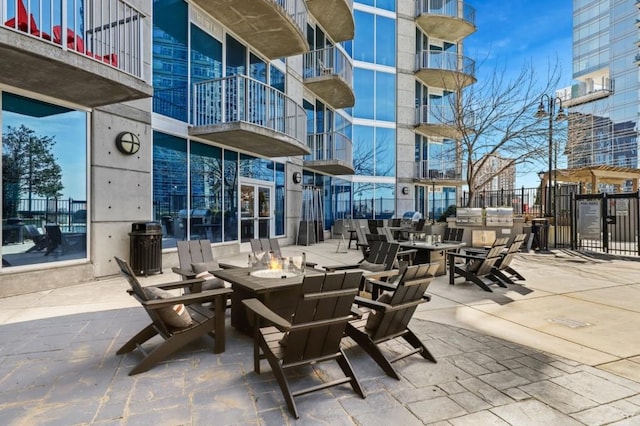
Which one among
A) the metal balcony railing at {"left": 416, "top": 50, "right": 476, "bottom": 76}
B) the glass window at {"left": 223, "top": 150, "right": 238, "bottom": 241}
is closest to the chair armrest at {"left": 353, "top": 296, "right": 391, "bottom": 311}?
the glass window at {"left": 223, "top": 150, "right": 238, "bottom": 241}

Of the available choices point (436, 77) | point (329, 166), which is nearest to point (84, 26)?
point (329, 166)

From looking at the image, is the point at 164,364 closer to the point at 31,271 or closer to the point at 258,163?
the point at 31,271

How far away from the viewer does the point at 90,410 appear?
2.47 m

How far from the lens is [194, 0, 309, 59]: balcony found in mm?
8977

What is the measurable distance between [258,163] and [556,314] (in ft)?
30.8

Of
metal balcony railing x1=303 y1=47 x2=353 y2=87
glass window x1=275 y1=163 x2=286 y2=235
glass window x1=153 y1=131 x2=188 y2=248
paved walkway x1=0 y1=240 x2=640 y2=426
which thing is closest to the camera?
paved walkway x1=0 y1=240 x2=640 y2=426

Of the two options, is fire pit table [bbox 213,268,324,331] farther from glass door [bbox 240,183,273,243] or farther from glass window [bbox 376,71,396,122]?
glass window [bbox 376,71,396,122]

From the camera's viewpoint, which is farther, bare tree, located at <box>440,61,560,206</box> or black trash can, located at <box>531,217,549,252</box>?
bare tree, located at <box>440,61,560,206</box>

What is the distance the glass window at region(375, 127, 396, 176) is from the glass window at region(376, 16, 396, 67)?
12.4 feet

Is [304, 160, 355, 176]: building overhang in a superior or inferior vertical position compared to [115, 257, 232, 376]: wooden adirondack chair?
superior

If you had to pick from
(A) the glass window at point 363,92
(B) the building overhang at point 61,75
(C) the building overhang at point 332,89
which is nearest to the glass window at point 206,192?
(B) the building overhang at point 61,75

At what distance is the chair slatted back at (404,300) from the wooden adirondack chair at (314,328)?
495 millimetres

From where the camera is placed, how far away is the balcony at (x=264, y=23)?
8977 millimetres

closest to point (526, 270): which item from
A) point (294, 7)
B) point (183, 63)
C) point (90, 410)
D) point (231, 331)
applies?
point (231, 331)
